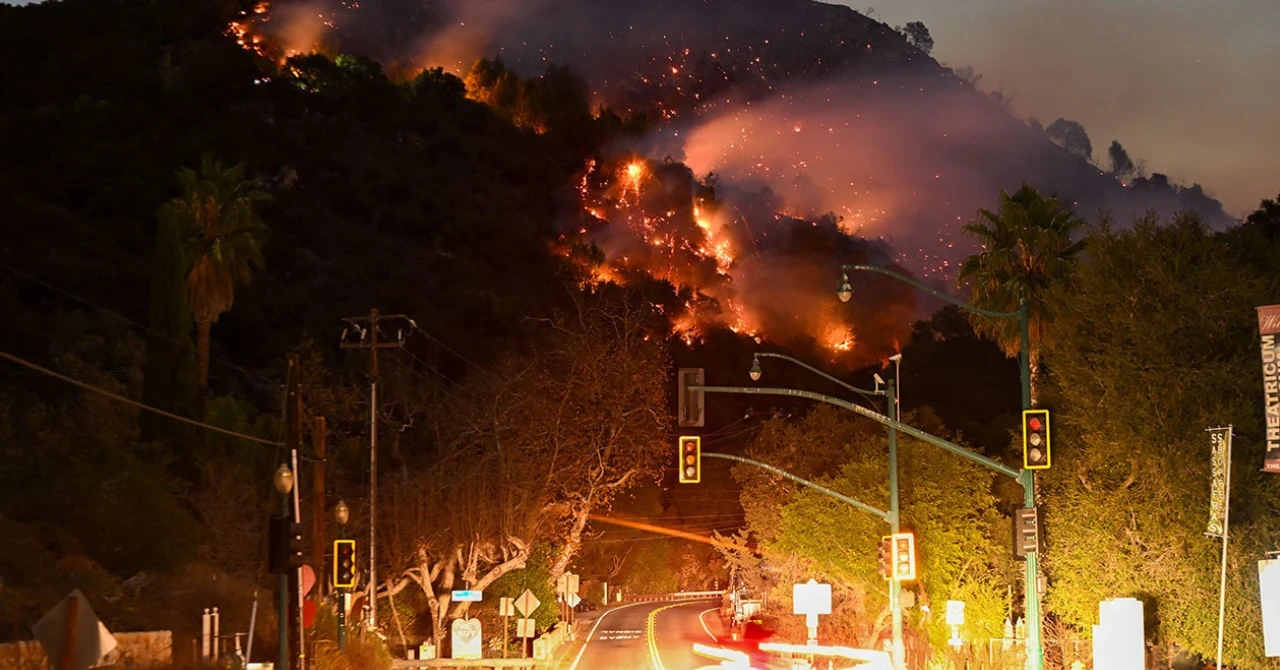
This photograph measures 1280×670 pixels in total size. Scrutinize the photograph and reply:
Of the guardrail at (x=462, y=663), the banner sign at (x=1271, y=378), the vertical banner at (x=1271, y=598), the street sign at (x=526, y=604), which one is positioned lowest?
the guardrail at (x=462, y=663)

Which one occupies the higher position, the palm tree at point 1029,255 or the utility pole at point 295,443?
the palm tree at point 1029,255

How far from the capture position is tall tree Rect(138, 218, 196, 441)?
59.0 m

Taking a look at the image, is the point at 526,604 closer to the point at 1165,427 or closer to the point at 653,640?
the point at 653,640

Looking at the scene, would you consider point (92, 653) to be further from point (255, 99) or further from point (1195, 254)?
point (255, 99)

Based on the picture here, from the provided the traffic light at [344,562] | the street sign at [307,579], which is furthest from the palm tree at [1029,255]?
the street sign at [307,579]

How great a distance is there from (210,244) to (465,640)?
83.2ft

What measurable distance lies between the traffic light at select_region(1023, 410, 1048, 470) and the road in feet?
55.2

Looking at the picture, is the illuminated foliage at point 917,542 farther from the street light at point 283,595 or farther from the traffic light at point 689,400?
the street light at point 283,595

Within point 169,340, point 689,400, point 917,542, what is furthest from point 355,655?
point 169,340

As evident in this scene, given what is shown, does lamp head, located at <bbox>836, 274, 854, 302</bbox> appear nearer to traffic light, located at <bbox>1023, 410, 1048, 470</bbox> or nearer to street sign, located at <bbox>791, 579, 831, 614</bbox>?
traffic light, located at <bbox>1023, 410, 1048, 470</bbox>

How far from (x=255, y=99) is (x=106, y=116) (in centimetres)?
1611

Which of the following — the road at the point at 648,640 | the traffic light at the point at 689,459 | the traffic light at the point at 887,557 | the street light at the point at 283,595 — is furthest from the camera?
the road at the point at 648,640

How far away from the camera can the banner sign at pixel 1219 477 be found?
86.1 ft

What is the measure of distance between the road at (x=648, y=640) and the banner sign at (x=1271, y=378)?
19.3m
